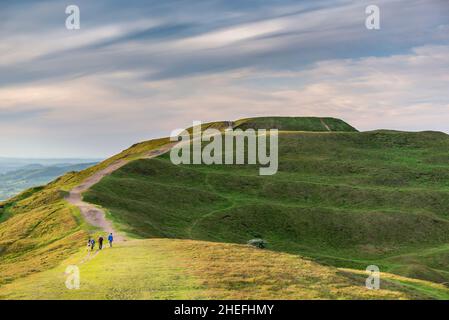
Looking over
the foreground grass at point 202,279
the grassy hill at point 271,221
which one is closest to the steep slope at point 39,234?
the grassy hill at point 271,221

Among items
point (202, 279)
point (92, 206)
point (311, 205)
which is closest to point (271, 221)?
point (311, 205)

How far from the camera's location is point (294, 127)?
641 ft

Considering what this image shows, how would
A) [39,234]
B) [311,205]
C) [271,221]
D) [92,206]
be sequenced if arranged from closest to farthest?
[39,234] → [92,206] → [271,221] → [311,205]

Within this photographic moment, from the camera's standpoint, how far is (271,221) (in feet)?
334

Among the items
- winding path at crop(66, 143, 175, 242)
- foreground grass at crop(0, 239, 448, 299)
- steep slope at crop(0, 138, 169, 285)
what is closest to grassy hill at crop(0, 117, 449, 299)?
foreground grass at crop(0, 239, 448, 299)

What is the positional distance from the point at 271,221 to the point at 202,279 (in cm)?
6721

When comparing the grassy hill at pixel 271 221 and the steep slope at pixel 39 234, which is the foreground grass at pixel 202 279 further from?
the steep slope at pixel 39 234

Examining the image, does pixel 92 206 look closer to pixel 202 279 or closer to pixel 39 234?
pixel 39 234

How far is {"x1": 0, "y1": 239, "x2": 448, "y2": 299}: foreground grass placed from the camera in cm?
3312

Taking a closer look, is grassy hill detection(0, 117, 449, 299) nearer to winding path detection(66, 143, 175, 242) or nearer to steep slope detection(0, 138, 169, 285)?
steep slope detection(0, 138, 169, 285)

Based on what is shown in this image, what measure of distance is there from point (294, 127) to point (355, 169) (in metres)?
64.8

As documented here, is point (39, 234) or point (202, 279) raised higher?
point (202, 279)

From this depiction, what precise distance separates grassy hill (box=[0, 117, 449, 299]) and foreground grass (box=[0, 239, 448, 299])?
188 millimetres
